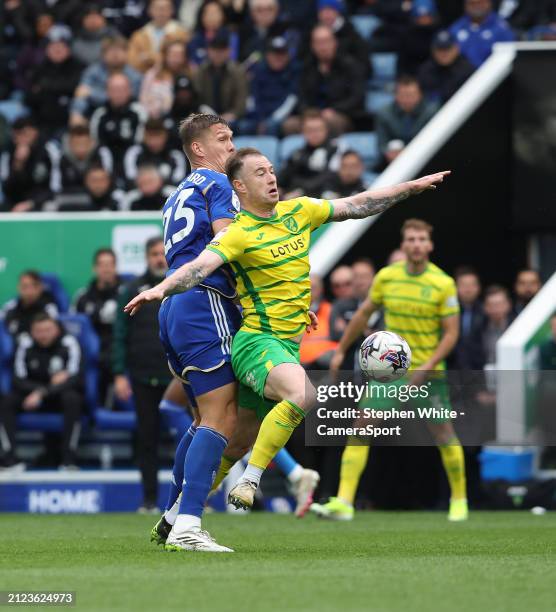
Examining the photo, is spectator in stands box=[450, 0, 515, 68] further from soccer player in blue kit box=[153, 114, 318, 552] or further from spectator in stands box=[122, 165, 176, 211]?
soccer player in blue kit box=[153, 114, 318, 552]

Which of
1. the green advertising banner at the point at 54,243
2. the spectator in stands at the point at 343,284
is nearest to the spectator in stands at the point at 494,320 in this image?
the spectator in stands at the point at 343,284

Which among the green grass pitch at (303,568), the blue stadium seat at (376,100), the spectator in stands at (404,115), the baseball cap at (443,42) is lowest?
the green grass pitch at (303,568)

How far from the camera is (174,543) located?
831 cm

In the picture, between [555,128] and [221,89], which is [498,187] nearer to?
[555,128]

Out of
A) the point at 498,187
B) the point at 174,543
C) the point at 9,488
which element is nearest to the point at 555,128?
the point at 498,187

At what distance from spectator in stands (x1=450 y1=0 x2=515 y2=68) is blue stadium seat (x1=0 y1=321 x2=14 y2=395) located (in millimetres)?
6019

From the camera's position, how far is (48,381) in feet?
50.8

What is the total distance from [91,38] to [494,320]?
7.63 metres

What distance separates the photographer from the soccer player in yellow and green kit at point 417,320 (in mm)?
12555

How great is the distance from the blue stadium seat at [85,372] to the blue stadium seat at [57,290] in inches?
18.1

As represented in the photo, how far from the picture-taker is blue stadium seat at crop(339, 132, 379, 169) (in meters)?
17.2

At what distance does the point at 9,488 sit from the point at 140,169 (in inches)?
141

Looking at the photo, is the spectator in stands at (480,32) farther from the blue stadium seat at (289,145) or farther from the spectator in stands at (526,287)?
the spectator in stands at (526,287)

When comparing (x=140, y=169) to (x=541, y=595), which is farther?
(x=140, y=169)
